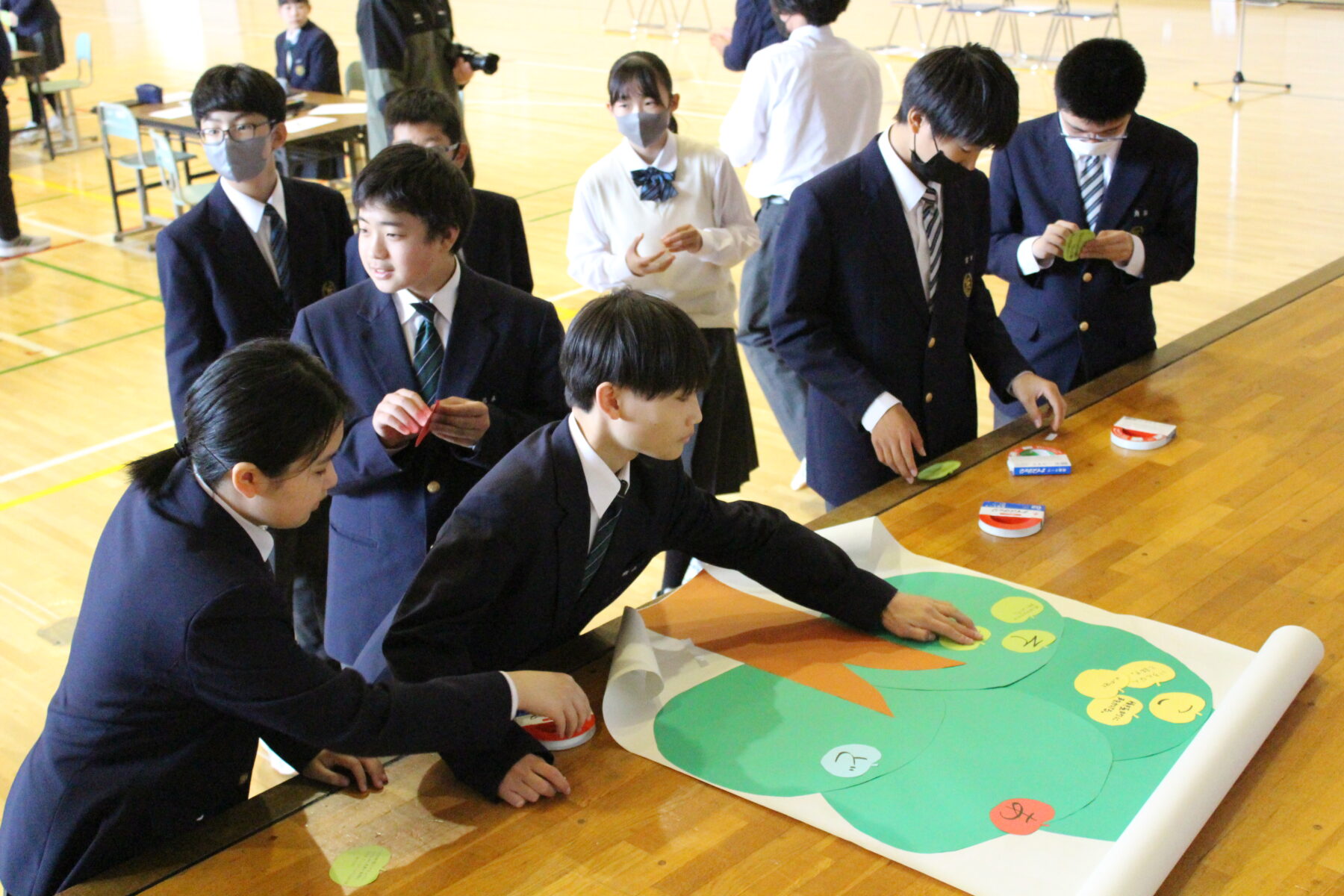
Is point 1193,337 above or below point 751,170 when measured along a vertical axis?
below

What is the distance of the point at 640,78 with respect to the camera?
10.7 feet

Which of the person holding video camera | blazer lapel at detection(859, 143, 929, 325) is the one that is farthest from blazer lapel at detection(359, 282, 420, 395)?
the person holding video camera

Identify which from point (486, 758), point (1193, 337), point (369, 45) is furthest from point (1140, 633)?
point (369, 45)

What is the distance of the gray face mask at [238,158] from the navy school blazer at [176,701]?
1408 mm

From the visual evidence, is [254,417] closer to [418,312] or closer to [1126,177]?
[418,312]

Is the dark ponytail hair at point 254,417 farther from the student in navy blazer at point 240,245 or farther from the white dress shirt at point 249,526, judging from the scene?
the student in navy blazer at point 240,245

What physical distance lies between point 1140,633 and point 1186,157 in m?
1.43

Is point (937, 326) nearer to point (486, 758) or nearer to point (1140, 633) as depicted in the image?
point (1140, 633)

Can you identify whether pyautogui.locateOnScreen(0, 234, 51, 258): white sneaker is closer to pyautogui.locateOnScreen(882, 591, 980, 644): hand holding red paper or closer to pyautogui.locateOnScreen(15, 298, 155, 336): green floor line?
pyautogui.locateOnScreen(15, 298, 155, 336): green floor line

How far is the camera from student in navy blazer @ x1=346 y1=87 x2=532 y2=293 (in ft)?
9.62

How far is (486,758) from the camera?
148 centimetres

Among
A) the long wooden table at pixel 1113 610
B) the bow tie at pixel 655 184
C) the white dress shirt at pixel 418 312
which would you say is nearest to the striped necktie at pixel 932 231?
the long wooden table at pixel 1113 610

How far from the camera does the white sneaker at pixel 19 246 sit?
23.4ft

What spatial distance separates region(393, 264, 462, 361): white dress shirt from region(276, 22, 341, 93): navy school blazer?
642 centimetres
